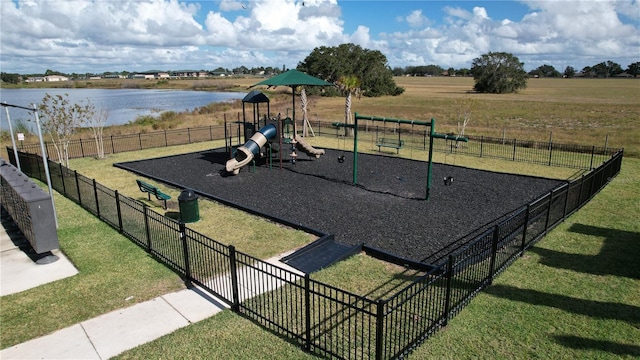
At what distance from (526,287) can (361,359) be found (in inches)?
164

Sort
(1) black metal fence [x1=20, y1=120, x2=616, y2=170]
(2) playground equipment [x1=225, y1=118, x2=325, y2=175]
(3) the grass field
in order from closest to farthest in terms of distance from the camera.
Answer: (3) the grass field → (2) playground equipment [x1=225, y1=118, x2=325, y2=175] → (1) black metal fence [x1=20, y1=120, x2=616, y2=170]

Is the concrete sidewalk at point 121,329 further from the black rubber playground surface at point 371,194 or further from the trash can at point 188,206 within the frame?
the black rubber playground surface at point 371,194

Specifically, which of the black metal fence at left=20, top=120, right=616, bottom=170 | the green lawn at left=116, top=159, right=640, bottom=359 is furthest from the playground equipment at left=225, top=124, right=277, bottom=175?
the green lawn at left=116, top=159, right=640, bottom=359

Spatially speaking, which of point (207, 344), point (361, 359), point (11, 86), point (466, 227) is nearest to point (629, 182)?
point (466, 227)

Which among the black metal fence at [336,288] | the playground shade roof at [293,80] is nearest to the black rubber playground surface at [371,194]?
the black metal fence at [336,288]

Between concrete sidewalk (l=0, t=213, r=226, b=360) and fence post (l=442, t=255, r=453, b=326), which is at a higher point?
fence post (l=442, t=255, r=453, b=326)

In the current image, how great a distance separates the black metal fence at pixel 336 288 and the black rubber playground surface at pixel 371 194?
1.44m

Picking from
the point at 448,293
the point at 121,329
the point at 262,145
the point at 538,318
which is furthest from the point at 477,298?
the point at 262,145

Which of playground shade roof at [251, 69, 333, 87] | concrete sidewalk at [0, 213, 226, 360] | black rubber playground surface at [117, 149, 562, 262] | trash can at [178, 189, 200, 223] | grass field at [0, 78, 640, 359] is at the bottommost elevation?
concrete sidewalk at [0, 213, 226, 360]

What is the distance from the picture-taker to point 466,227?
11.1 m

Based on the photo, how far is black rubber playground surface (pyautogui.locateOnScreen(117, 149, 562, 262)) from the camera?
10766 mm

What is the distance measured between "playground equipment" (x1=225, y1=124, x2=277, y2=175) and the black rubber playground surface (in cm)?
48

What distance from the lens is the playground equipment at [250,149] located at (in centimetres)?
1722

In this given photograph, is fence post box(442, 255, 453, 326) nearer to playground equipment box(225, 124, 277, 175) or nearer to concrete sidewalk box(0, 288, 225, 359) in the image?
concrete sidewalk box(0, 288, 225, 359)
